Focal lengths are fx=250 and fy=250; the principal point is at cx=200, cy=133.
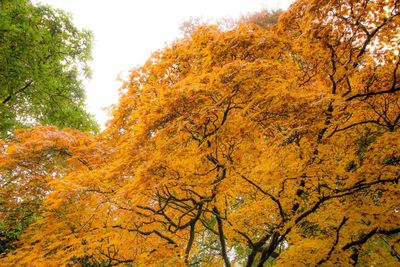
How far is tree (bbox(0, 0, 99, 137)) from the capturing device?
6.72 m

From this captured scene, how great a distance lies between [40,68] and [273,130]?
7.01 m

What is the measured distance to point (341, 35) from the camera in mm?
3223

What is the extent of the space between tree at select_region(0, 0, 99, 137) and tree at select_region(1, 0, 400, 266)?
11.9 feet

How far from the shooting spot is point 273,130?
11.4 feet

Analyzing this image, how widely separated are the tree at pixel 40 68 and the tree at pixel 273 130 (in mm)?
3615

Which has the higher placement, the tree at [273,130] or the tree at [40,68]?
the tree at [40,68]

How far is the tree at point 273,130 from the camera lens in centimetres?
291

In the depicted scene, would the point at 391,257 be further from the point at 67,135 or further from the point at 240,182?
the point at 67,135

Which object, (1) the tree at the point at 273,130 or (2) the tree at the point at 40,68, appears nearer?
(1) the tree at the point at 273,130

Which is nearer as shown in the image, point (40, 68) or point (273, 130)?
point (273, 130)

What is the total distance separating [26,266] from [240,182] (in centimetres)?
388

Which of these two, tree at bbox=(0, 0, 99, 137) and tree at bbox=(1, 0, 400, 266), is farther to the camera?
tree at bbox=(0, 0, 99, 137)

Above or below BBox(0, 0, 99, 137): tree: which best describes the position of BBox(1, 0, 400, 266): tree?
below

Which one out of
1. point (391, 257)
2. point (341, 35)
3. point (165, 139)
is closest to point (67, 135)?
point (165, 139)
